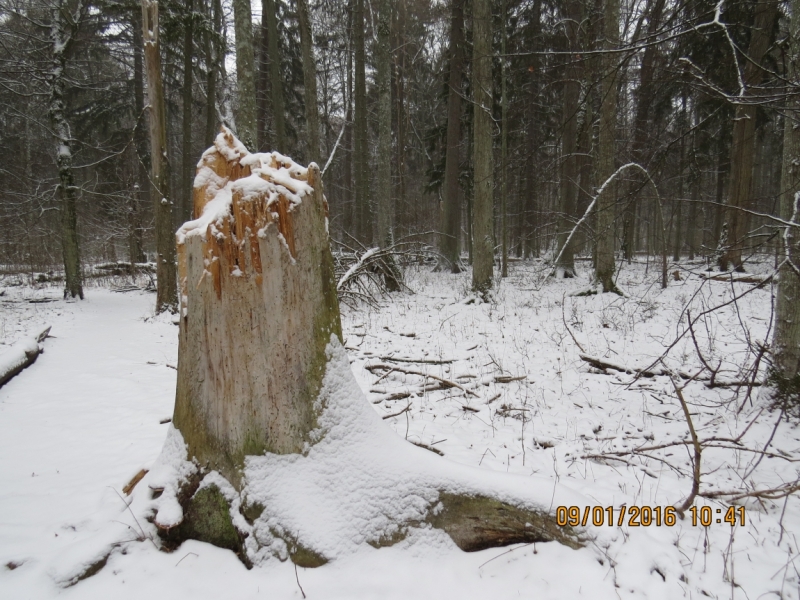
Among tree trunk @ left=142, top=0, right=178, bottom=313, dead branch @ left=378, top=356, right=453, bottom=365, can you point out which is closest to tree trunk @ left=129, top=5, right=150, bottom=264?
tree trunk @ left=142, top=0, right=178, bottom=313

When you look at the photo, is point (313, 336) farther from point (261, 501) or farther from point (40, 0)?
point (40, 0)

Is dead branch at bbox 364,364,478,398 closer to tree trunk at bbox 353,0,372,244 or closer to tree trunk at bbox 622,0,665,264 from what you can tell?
tree trunk at bbox 622,0,665,264

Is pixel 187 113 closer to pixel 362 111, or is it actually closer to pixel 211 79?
pixel 211 79

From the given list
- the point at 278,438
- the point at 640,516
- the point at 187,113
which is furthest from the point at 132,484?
the point at 187,113

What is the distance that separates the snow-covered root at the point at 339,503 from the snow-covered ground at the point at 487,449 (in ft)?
0.25

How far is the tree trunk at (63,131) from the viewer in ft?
35.3

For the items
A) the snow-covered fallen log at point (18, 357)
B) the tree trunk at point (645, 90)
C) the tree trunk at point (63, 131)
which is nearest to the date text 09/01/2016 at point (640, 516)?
the tree trunk at point (645, 90)

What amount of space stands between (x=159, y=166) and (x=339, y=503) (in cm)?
1000

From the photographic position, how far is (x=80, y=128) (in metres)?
17.4

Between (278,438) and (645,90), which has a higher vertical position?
(645,90)

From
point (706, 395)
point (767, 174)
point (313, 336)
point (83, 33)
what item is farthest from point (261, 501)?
point (767, 174)

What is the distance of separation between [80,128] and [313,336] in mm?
21855

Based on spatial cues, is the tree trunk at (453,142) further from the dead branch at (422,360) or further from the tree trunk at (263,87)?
the dead branch at (422,360)

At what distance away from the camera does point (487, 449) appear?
3.32m
